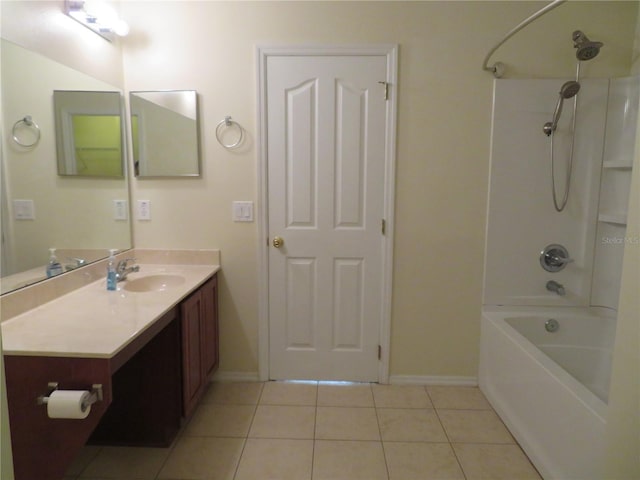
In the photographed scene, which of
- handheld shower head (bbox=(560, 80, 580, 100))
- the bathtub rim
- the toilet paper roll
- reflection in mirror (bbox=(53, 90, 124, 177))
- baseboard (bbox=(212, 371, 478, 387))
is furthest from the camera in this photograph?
baseboard (bbox=(212, 371, 478, 387))

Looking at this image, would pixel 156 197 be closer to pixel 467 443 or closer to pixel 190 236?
pixel 190 236

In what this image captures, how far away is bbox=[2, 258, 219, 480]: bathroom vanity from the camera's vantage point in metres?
1.24

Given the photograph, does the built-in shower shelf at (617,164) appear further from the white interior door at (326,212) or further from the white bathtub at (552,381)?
the white interior door at (326,212)

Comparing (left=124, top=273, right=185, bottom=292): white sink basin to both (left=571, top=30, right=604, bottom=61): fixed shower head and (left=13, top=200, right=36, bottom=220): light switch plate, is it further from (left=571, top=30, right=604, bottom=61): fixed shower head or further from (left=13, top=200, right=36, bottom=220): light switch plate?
(left=571, top=30, right=604, bottom=61): fixed shower head

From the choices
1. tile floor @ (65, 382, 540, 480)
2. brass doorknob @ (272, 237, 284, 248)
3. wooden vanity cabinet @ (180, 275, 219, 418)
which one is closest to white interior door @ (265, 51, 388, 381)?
brass doorknob @ (272, 237, 284, 248)

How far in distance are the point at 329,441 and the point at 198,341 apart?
2.87ft

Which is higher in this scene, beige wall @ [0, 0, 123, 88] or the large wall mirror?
beige wall @ [0, 0, 123, 88]

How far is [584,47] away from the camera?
2016mm

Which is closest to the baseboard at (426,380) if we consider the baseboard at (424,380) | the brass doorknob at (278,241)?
the baseboard at (424,380)

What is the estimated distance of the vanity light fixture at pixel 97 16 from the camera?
1852 millimetres

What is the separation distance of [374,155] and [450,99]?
1.84ft

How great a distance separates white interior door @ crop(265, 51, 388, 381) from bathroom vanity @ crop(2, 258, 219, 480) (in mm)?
507

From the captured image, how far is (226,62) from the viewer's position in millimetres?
2244

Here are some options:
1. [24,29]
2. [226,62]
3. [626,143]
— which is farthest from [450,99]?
[24,29]
